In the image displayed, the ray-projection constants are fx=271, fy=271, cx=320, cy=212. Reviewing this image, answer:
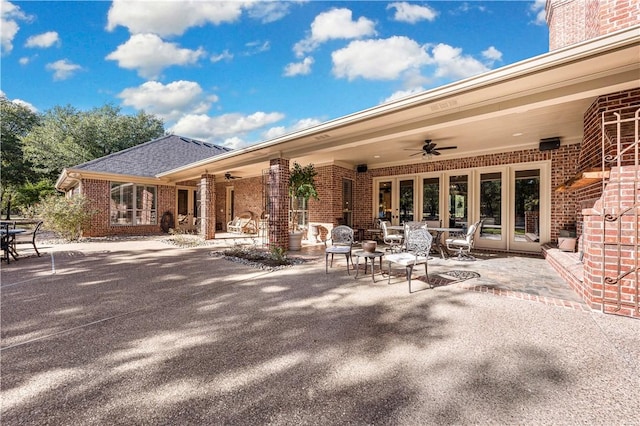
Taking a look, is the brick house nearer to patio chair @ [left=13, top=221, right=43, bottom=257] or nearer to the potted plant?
the potted plant

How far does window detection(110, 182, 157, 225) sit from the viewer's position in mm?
11836

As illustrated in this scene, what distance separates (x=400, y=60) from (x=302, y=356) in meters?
8.01

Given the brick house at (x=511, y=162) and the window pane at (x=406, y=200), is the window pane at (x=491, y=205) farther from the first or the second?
the window pane at (x=406, y=200)

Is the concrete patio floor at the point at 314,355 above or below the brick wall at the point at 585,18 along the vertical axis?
below

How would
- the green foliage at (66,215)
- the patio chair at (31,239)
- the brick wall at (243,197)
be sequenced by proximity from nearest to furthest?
the patio chair at (31,239)
the green foliage at (66,215)
the brick wall at (243,197)

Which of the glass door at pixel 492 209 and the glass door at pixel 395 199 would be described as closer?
the glass door at pixel 492 209

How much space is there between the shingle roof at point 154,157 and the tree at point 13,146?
14.6 meters

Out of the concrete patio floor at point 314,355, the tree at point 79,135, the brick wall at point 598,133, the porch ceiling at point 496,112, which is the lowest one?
the concrete patio floor at point 314,355

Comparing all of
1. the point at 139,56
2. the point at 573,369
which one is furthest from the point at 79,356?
the point at 139,56

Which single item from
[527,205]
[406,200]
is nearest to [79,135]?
[406,200]

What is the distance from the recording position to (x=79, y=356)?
2328mm

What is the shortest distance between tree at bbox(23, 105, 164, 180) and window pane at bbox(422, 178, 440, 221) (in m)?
25.5

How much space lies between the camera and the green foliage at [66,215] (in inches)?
382

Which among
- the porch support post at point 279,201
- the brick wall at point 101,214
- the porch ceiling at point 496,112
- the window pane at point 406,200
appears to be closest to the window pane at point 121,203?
the brick wall at point 101,214
